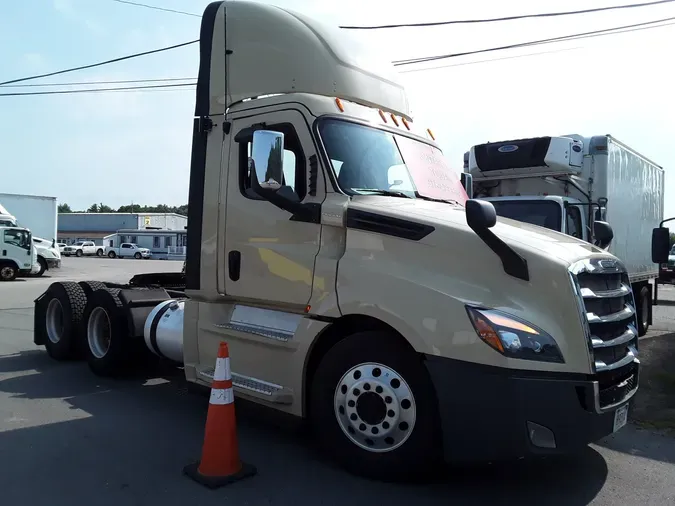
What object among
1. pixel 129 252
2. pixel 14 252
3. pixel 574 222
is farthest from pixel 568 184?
pixel 129 252

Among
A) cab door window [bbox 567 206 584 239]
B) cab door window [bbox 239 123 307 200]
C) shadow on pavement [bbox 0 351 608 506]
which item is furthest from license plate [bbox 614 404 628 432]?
cab door window [bbox 567 206 584 239]

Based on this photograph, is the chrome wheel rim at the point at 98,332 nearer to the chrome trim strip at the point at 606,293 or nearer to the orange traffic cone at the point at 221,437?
the orange traffic cone at the point at 221,437

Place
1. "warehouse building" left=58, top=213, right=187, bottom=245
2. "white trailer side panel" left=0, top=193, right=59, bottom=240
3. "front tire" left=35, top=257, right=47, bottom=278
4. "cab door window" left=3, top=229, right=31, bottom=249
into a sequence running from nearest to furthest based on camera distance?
"cab door window" left=3, top=229, right=31, bottom=249, "front tire" left=35, top=257, right=47, bottom=278, "white trailer side panel" left=0, top=193, right=59, bottom=240, "warehouse building" left=58, top=213, right=187, bottom=245

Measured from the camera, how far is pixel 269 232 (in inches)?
187

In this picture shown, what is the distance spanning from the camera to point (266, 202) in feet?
15.7

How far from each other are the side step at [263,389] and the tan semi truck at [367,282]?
13 mm

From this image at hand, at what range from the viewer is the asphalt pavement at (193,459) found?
12.7ft

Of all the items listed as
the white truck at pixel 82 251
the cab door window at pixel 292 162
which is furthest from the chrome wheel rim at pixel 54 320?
the white truck at pixel 82 251

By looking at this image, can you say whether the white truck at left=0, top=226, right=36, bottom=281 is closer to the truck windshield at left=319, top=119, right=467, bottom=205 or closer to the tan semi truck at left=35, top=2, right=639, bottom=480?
the tan semi truck at left=35, top=2, right=639, bottom=480

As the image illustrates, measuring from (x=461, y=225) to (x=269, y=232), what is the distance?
1.57 m

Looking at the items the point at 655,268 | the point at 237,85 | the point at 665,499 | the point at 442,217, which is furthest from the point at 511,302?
the point at 655,268

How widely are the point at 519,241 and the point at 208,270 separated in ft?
8.74

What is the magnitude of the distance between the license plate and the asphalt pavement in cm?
51

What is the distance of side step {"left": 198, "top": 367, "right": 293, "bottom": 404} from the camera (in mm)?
4512
